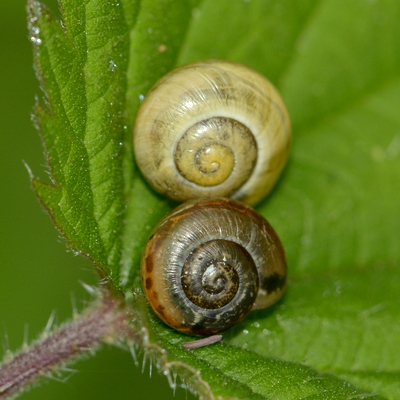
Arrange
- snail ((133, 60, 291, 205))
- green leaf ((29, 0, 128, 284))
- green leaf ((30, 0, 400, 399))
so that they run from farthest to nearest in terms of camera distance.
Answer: snail ((133, 60, 291, 205)) < green leaf ((30, 0, 400, 399)) < green leaf ((29, 0, 128, 284))

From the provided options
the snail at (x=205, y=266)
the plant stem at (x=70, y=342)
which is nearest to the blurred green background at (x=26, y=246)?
the plant stem at (x=70, y=342)

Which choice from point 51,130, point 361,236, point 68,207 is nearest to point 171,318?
point 68,207

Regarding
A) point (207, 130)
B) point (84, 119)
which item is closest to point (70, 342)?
point (84, 119)

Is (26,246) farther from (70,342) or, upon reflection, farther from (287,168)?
(287,168)

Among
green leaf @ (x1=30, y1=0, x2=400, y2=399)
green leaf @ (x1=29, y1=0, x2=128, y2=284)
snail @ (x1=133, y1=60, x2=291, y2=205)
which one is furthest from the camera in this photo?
snail @ (x1=133, y1=60, x2=291, y2=205)

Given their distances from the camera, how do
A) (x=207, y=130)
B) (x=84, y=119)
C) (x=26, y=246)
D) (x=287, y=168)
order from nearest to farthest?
(x=84, y=119) < (x=207, y=130) < (x=287, y=168) < (x=26, y=246)

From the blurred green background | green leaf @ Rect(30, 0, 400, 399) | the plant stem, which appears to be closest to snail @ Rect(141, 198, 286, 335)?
green leaf @ Rect(30, 0, 400, 399)

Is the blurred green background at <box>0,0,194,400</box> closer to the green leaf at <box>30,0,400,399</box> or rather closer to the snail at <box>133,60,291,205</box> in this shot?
the green leaf at <box>30,0,400,399</box>
